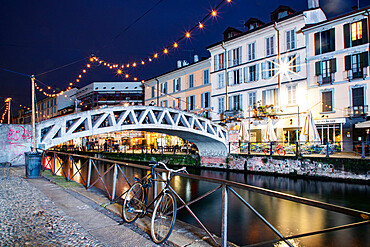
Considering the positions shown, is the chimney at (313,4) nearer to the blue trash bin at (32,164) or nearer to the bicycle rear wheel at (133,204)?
the blue trash bin at (32,164)

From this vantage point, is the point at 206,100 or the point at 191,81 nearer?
the point at 206,100

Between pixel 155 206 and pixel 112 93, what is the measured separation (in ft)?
147

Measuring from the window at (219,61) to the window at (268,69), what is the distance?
17.1 ft

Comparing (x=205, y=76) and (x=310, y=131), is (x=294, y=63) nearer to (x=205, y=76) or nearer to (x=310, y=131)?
(x=310, y=131)

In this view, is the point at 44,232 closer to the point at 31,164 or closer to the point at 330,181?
the point at 31,164

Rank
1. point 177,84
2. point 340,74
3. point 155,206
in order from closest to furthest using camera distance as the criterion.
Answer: point 155,206 < point 340,74 < point 177,84

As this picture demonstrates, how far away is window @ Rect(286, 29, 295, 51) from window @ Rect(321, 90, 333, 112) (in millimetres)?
5339

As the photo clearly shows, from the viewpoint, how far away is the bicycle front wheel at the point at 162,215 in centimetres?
383

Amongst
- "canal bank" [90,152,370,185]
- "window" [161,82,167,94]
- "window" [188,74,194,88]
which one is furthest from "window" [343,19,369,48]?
"window" [161,82,167,94]

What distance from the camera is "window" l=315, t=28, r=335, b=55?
21.0m

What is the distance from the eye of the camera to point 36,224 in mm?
4301

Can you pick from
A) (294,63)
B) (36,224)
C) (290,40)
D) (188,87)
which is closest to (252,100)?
(294,63)

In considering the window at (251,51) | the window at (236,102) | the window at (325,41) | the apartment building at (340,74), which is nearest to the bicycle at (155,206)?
the apartment building at (340,74)

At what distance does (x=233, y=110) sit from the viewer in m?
27.4
